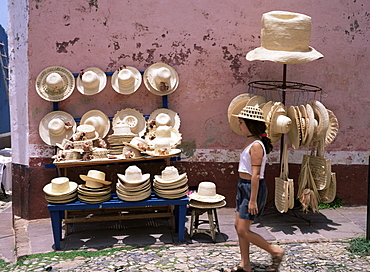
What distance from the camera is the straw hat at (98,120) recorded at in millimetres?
6062

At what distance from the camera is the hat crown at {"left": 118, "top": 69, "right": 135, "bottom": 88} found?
20.1 ft

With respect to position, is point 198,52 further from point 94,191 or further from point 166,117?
point 94,191

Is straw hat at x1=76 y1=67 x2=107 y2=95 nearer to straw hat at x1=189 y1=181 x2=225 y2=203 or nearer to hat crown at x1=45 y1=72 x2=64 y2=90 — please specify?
hat crown at x1=45 y1=72 x2=64 y2=90

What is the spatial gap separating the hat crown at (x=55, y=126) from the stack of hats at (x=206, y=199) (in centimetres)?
219

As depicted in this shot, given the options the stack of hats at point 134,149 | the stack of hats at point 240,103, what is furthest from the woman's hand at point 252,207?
the stack of hats at point 240,103

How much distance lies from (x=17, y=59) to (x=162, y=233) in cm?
349

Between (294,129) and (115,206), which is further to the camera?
(294,129)

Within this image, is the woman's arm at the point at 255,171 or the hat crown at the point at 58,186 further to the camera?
the hat crown at the point at 58,186

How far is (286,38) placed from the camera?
5668 mm

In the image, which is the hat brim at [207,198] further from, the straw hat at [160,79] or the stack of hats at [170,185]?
the straw hat at [160,79]

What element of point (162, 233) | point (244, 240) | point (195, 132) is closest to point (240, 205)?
point (244, 240)

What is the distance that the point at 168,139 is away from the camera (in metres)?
5.87

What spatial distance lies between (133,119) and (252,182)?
280cm

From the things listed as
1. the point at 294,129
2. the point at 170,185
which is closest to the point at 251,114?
the point at 170,185
